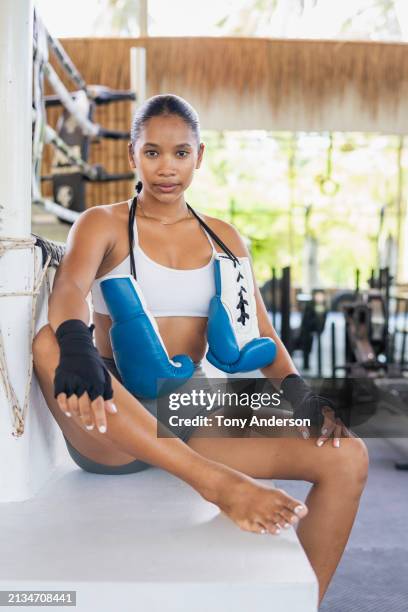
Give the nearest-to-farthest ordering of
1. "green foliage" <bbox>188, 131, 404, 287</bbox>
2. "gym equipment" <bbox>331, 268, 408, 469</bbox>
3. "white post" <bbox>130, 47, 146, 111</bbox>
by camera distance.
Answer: "white post" <bbox>130, 47, 146, 111</bbox> < "gym equipment" <bbox>331, 268, 408, 469</bbox> < "green foliage" <bbox>188, 131, 404, 287</bbox>

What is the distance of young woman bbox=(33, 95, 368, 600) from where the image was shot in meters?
A: 1.14

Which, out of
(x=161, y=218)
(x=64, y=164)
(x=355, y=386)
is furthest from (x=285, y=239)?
(x=161, y=218)

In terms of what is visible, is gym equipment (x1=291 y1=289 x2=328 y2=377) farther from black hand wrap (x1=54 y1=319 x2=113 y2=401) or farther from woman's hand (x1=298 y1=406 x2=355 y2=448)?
black hand wrap (x1=54 y1=319 x2=113 y2=401)

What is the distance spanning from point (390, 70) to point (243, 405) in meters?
3.86

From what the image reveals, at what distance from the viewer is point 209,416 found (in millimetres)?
1421

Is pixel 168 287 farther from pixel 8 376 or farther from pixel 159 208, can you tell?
pixel 8 376

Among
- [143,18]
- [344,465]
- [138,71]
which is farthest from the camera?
[143,18]

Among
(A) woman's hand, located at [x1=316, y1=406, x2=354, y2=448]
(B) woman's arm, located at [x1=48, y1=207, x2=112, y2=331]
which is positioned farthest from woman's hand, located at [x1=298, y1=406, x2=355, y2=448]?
(B) woman's arm, located at [x1=48, y1=207, x2=112, y2=331]

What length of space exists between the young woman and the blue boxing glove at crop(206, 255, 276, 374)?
42mm

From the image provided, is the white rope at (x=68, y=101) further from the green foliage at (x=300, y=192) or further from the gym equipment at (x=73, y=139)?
the green foliage at (x=300, y=192)

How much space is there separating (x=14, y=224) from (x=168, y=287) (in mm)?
319

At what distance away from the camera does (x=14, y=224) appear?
135 cm

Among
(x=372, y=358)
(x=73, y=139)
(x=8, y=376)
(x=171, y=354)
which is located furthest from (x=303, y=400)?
(x=372, y=358)

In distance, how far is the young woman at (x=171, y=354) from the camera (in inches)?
44.8
